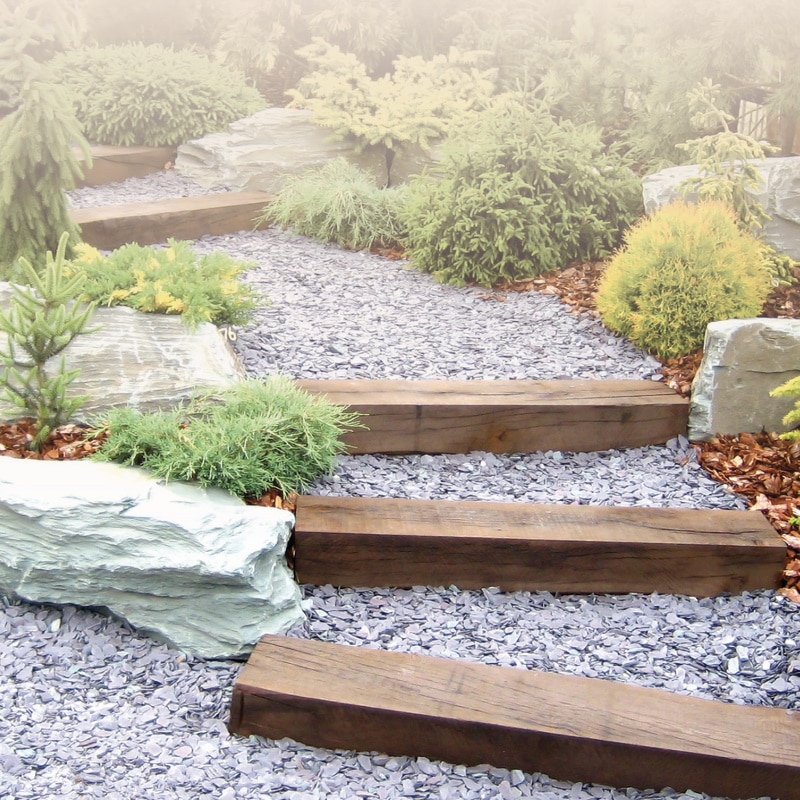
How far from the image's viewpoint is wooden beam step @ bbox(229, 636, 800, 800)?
2.31 metres

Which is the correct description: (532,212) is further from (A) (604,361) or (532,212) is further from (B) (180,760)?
(B) (180,760)

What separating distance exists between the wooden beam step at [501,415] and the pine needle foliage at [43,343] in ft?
3.24

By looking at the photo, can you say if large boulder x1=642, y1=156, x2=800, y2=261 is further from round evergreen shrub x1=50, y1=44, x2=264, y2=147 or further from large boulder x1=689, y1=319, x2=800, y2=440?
round evergreen shrub x1=50, y1=44, x2=264, y2=147

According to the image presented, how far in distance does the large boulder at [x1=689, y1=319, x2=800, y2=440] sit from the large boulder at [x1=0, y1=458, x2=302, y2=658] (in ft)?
6.44

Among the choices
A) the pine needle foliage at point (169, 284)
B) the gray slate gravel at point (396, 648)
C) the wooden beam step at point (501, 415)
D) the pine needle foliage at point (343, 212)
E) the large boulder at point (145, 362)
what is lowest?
the gray slate gravel at point (396, 648)

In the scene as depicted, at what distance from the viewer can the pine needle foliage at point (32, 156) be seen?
13.3 ft

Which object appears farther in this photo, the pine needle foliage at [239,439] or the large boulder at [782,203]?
the large boulder at [782,203]

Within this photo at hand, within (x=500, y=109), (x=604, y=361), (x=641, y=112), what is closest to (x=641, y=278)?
(x=604, y=361)

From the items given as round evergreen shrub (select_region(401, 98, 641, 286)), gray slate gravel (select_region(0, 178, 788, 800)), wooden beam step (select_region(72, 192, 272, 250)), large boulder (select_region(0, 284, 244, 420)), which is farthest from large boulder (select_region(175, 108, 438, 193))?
large boulder (select_region(0, 284, 244, 420))

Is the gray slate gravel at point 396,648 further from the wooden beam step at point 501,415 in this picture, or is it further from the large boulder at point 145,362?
the large boulder at point 145,362

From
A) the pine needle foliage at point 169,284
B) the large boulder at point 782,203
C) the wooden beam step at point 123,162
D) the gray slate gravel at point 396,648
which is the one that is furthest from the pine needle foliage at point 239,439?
the wooden beam step at point 123,162

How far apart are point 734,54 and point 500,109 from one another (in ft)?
6.35

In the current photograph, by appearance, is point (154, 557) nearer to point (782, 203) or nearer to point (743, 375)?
point (743, 375)

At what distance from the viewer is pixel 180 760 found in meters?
2.40
